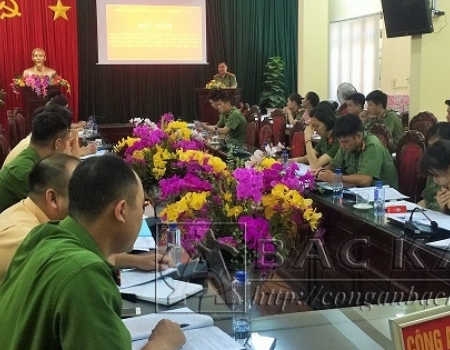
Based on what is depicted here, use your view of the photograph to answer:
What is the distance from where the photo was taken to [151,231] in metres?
2.57

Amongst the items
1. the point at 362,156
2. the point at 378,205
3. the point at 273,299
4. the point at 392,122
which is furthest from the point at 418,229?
the point at 392,122

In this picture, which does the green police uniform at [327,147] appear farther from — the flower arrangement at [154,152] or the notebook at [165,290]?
the notebook at [165,290]

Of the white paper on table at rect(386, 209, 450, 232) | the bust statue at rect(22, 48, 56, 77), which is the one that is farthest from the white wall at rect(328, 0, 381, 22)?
the white paper on table at rect(386, 209, 450, 232)

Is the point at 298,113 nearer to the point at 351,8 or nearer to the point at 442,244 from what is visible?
the point at 351,8

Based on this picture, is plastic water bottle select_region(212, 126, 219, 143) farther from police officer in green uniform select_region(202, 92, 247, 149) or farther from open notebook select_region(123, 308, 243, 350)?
open notebook select_region(123, 308, 243, 350)

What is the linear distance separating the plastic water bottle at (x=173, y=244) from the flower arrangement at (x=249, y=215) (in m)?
0.18

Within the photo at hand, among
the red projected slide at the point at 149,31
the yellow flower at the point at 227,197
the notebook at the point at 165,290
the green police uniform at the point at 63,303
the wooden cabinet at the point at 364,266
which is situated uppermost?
the red projected slide at the point at 149,31

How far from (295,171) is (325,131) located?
2519 mm

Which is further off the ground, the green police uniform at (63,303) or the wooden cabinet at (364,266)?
the green police uniform at (63,303)

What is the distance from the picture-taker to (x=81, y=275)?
3.39 feet

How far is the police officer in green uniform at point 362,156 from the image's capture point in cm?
341

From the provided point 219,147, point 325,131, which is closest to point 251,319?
point 325,131

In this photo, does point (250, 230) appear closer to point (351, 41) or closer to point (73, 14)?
point (351, 41)

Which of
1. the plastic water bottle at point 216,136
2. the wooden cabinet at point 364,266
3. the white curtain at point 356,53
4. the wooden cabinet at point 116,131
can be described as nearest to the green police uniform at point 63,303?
the wooden cabinet at point 364,266
